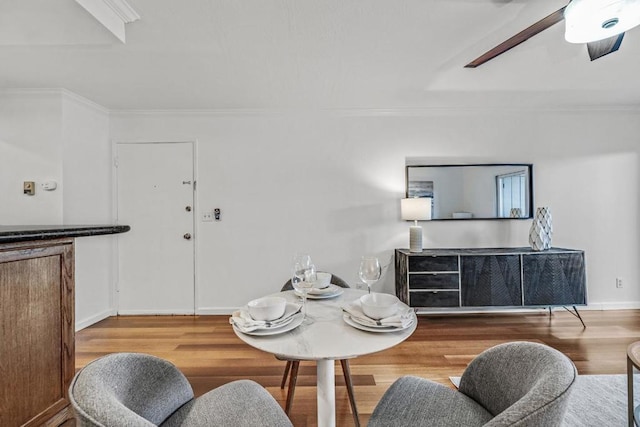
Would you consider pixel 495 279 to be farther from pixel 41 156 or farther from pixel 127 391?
pixel 41 156

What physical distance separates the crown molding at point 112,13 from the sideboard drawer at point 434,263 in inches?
118

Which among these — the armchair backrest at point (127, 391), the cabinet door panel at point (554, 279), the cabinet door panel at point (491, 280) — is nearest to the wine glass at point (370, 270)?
the armchair backrest at point (127, 391)

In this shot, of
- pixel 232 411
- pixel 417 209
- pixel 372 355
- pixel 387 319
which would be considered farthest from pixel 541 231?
pixel 232 411

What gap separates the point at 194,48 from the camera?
7.52ft

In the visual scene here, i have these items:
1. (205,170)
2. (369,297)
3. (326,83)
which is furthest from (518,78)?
(205,170)

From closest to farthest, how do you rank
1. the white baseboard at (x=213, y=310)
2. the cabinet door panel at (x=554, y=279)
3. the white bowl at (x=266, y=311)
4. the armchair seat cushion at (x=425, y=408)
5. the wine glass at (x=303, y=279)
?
the armchair seat cushion at (x=425, y=408), the white bowl at (x=266, y=311), the wine glass at (x=303, y=279), the cabinet door panel at (x=554, y=279), the white baseboard at (x=213, y=310)

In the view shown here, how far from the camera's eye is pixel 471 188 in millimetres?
3740

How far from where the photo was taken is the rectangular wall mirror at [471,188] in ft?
12.2

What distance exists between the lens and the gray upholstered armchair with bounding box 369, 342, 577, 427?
821 millimetres

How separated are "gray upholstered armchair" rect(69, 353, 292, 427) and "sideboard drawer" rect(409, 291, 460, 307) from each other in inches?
91.0

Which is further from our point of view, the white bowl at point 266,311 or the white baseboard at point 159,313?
the white baseboard at point 159,313

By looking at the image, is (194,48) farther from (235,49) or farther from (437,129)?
(437,129)

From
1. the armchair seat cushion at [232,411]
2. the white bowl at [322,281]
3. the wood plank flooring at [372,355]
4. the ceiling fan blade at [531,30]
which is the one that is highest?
the ceiling fan blade at [531,30]

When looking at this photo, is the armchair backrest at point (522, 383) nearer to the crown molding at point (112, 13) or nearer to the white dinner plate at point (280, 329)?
the white dinner plate at point (280, 329)
